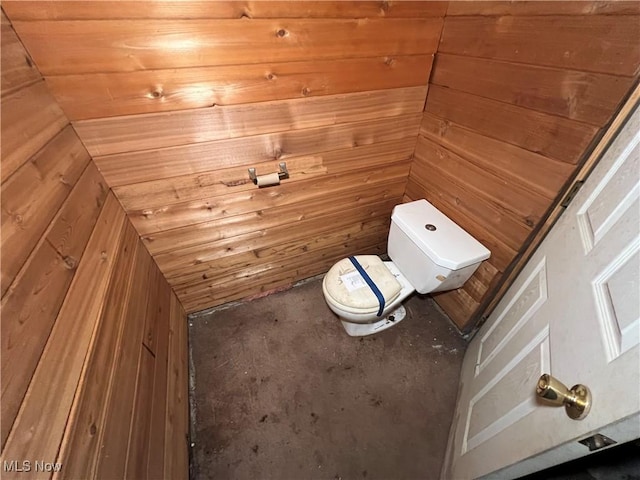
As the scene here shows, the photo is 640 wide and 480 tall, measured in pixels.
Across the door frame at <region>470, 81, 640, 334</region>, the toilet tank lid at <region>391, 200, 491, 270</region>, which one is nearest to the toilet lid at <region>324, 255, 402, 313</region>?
the toilet tank lid at <region>391, 200, 491, 270</region>

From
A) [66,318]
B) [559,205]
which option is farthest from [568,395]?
[66,318]

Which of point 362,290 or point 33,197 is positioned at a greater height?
point 33,197

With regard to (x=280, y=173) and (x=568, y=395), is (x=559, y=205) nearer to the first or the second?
(x=568, y=395)

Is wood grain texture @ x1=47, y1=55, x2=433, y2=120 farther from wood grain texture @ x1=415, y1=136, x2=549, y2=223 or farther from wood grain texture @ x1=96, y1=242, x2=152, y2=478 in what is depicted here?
wood grain texture @ x1=96, y1=242, x2=152, y2=478

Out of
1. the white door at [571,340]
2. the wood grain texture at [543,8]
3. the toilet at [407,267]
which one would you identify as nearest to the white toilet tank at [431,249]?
the toilet at [407,267]

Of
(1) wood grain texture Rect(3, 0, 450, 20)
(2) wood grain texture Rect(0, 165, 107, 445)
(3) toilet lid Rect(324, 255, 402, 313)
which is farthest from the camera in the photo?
(3) toilet lid Rect(324, 255, 402, 313)

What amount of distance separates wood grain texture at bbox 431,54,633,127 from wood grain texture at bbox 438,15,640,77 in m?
0.02

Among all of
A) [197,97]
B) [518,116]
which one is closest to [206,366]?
[197,97]

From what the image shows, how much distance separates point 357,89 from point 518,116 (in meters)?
0.63

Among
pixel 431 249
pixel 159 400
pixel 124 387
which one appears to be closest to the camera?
pixel 124 387

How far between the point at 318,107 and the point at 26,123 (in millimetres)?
914

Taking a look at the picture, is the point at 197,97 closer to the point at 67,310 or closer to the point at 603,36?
the point at 67,310

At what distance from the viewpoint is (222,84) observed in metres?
0.97

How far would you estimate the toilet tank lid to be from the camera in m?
1.22
